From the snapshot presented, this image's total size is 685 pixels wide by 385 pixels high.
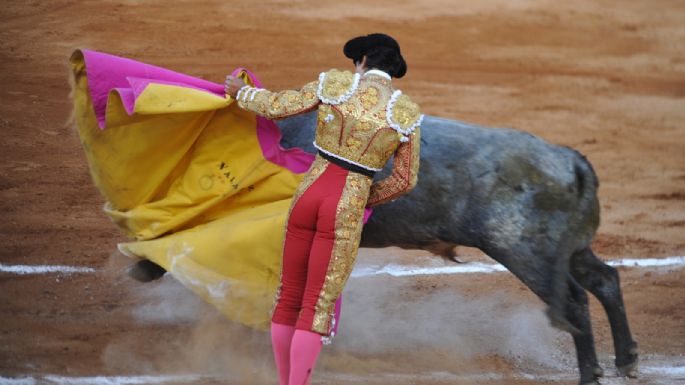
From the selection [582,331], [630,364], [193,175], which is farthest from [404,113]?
[630,364]

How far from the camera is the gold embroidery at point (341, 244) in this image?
13.0 ft

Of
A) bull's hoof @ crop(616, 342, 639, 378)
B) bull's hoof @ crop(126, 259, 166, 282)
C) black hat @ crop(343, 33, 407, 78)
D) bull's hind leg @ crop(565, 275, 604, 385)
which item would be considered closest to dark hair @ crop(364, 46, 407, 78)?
black hat @ crop(343, 33, 407, 78)

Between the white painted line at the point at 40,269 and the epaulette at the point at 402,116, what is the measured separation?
2663 mm

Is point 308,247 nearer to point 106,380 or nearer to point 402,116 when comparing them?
point 402,116

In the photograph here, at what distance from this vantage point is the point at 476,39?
356 inches

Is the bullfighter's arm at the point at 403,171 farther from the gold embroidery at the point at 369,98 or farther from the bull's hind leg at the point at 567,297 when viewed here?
the bull's hind leg at the point at 567,297

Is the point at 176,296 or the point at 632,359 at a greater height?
the point at 632,359

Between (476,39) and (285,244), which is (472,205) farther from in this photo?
(476,39)

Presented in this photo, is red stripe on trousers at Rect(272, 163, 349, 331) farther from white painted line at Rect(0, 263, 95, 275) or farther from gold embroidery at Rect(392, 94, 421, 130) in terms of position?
white painted line at Rect(0, 263, 95, 275)

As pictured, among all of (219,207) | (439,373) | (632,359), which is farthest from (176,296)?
(632,359)

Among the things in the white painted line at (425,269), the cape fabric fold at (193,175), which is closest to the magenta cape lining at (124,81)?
the cape fabric fold at (193,175)

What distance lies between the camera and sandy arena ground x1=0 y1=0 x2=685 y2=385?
204 inches

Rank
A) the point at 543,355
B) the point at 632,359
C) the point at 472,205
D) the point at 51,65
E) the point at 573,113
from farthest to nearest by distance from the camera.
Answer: the point at 573,113 → the point at 51,65 → the point at 543,355 → the point at 632,359 → the point at 472,205

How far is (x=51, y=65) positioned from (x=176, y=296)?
2859mm
